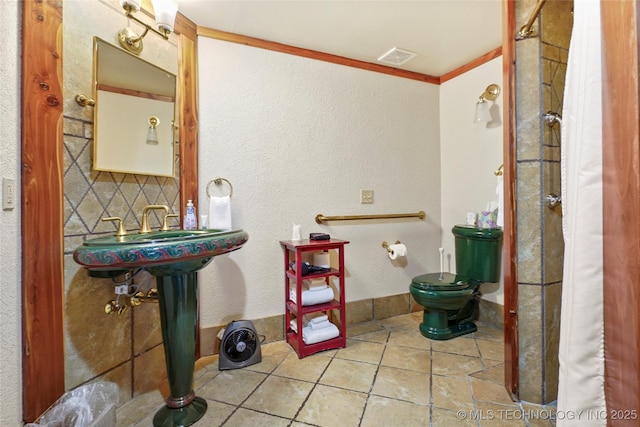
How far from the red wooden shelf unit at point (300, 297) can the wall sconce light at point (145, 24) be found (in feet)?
4.36

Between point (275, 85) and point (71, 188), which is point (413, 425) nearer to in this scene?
point (71, 188)

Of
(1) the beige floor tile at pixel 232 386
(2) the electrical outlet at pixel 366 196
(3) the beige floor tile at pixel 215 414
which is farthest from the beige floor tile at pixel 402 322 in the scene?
(3) the beige floor tile at pixel 215 414

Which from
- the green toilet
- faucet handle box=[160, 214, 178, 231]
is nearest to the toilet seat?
the green toilet

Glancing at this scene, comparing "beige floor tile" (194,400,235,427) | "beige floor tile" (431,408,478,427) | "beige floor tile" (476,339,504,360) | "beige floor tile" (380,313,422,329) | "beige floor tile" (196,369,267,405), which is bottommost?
"beige floor tile" (194,400,235,427)

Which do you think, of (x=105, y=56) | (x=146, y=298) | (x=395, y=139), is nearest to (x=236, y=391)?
(x=146, y=298)

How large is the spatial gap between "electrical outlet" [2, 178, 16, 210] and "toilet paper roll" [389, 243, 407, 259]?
216cm

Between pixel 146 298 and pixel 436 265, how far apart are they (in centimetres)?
229

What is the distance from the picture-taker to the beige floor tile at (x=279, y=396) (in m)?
1.39

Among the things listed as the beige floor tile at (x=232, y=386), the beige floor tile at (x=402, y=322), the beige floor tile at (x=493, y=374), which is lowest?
the beige floor tile at (x=232, y=386)

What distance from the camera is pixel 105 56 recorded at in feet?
4.45

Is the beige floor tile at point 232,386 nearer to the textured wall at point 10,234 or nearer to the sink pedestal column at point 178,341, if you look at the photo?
the sink pedestal column at point 178,341

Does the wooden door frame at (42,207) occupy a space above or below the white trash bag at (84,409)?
above

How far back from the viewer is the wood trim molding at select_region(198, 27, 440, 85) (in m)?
1.95

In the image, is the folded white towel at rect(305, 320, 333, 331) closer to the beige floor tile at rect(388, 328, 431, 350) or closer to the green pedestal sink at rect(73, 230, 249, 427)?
the beige floor tile at rect(388, 328, 431, 350)
